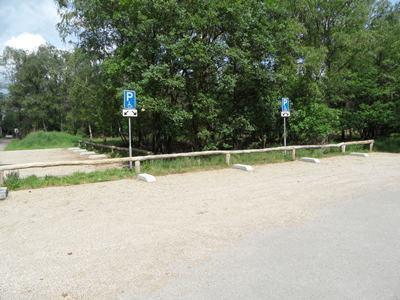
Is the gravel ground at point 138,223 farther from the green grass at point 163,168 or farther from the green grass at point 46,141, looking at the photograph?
the green grass at point 46,141

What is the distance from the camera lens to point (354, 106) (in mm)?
20922

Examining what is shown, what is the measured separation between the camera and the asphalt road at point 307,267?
3.07 meters

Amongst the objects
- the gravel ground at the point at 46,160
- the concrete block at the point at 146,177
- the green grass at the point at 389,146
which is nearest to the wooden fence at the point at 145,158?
the concrete block at the point at 146,177

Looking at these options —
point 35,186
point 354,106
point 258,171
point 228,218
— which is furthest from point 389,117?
point 35,186

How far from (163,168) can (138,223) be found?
209 inches

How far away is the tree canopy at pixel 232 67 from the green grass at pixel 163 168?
6.74ft

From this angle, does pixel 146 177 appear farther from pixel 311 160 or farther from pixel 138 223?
pixel 311 160

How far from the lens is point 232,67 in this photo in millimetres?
14125

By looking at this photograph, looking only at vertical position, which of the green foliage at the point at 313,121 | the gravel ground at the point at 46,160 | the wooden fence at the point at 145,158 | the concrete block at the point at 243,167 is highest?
the green foliage at the point at 313,121

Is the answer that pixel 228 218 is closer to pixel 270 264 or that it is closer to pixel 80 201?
pixel 270 264

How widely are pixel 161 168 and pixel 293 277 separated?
746 cm

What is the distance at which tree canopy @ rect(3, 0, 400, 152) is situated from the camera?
1320 centimetres

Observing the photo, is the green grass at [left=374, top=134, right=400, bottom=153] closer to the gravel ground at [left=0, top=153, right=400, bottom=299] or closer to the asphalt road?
the gravel ground at [left=0, top=153, right=400, bottom=299]

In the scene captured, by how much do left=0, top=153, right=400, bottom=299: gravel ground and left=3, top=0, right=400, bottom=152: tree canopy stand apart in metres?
5.38
